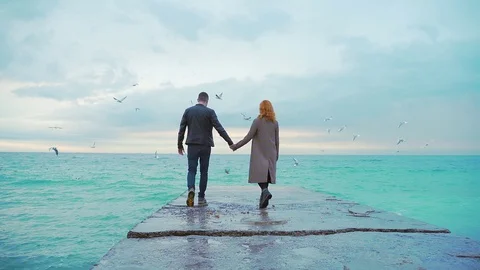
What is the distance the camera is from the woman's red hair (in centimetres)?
632

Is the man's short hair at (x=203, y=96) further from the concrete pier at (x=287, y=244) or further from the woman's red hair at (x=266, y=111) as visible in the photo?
the concrete pier at (x=287, y=244)

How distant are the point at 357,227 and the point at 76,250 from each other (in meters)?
7.09

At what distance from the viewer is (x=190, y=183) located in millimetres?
6316

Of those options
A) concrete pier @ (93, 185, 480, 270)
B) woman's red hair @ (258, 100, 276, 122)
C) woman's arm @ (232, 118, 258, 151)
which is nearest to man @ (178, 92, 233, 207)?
woman's arm @ (232, 118, 258, 151)

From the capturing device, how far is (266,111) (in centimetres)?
633

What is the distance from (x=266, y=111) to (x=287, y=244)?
323cm

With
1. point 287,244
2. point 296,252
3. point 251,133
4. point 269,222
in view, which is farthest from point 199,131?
point 296,252

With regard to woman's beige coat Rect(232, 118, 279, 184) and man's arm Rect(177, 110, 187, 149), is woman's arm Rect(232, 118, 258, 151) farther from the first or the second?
man's arm Rect(177, 110, 187, 149)

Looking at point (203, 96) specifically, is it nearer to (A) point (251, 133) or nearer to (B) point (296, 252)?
(A) point (251, 133)

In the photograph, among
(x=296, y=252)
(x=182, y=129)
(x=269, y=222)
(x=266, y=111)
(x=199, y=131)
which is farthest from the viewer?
(x=182, y=129)

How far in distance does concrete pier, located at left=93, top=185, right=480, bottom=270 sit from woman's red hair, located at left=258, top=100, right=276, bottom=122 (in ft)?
5.67

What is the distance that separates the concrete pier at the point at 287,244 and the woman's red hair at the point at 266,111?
1.73 m

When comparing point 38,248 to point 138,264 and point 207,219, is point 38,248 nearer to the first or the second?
point 207,219

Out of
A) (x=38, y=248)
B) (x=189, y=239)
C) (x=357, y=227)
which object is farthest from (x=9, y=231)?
(x=357, y=227)
